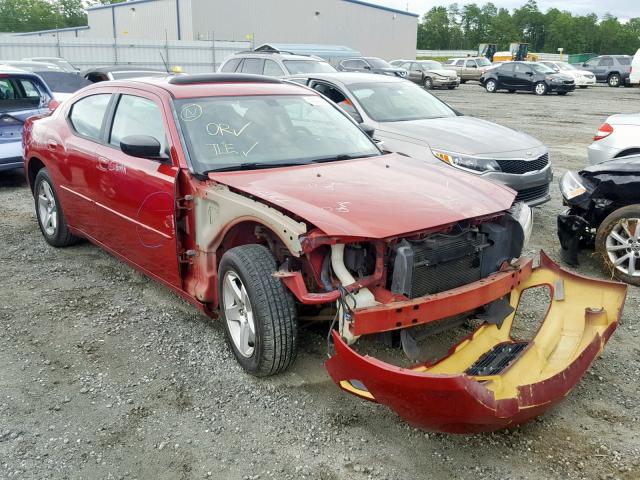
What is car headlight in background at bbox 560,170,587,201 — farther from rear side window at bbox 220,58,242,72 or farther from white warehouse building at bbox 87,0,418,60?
white warehouse building at bbox 87,0,418,60

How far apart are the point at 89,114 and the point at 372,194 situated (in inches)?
114

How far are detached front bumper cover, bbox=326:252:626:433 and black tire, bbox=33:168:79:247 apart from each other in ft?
12.4

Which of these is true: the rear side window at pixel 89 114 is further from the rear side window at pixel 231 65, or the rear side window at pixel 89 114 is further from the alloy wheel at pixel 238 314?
the rear side window at pixel 231 65

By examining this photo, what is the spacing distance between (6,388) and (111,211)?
1552 millimetres

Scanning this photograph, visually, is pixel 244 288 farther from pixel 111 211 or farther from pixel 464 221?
pixel 111 211

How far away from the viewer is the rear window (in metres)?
8.81

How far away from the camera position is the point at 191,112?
13.2 ft

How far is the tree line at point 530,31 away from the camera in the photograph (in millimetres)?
99850

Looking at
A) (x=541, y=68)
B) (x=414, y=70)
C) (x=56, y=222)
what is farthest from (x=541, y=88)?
(x=56, y=222)

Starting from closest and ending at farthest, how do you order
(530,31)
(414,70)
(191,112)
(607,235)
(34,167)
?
(191,112) → (607,235) → (34,167) → (414,70) → (530,31)

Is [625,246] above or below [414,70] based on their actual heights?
below

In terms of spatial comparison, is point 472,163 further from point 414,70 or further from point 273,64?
point 414,70

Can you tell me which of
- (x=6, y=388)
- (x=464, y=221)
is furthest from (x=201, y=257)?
(x=464, y=221)

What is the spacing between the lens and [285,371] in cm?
359
